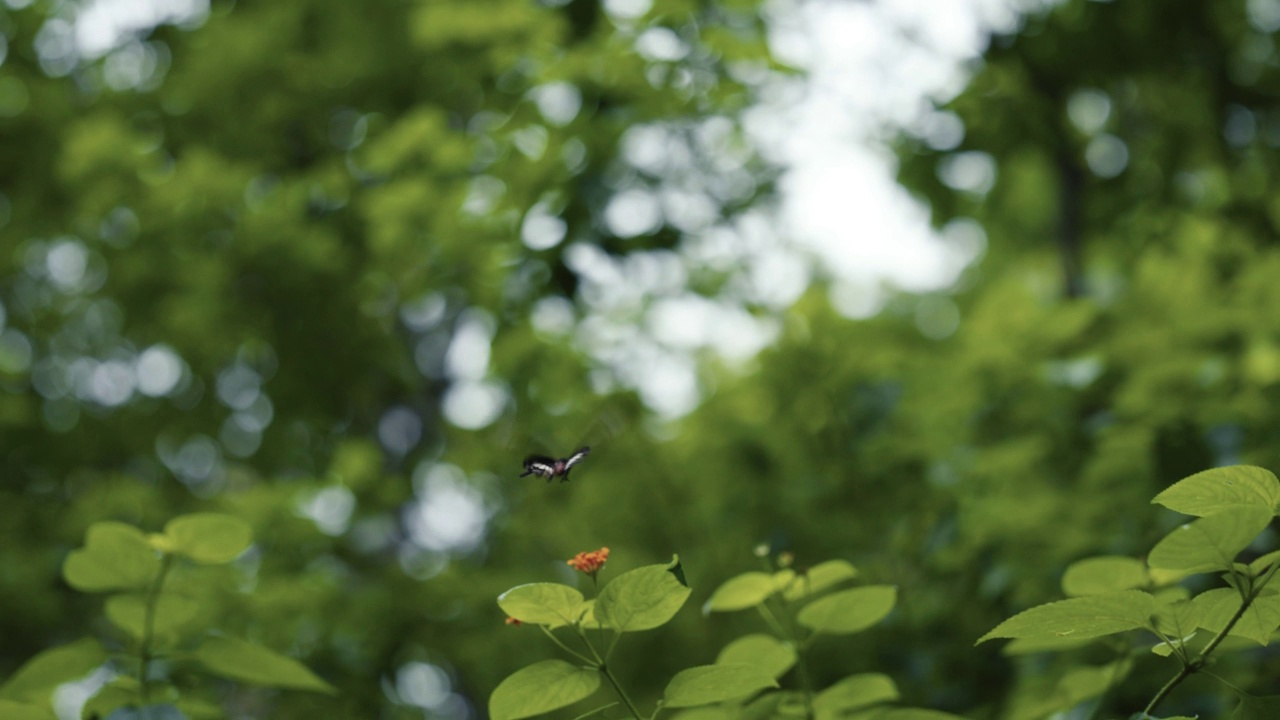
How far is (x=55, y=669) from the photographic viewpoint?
1.39 meters

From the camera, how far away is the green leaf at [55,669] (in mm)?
1376

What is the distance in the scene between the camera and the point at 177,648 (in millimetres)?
1537

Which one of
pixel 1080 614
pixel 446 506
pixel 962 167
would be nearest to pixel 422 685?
pixel 446 506

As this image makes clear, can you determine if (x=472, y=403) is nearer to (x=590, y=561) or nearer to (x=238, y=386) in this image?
(x=238, y=386)

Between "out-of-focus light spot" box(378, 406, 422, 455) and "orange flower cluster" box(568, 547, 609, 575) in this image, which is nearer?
"orange flower cluster" box(568, 547, 609, 575)

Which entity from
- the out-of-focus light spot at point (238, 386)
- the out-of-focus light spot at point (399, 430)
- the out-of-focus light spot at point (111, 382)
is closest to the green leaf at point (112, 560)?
the out-of-focus light spot at point (238, 386)

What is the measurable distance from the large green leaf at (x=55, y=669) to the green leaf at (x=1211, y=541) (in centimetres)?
146

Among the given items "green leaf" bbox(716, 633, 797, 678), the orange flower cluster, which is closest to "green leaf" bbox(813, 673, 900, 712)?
"green leaf" bbox(716, 633, 797, 678)

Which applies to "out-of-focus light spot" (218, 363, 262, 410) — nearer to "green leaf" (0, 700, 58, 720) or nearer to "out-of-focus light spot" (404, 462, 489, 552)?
"out-of-focus light spot" (404, 462, 489, 552)

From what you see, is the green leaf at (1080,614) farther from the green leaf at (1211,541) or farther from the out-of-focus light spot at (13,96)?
the out-of-focus light spot at (13,96)

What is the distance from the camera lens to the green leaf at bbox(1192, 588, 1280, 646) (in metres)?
0.94

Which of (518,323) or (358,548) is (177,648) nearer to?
(518,323)

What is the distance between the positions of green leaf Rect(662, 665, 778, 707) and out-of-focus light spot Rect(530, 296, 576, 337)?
5.57 ft

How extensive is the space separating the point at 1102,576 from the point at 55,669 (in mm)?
1531
